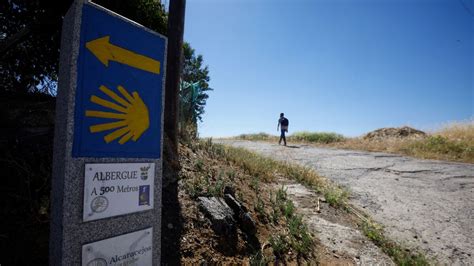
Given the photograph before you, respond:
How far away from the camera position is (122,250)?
2250 mm

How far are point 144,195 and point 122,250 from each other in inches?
17.9

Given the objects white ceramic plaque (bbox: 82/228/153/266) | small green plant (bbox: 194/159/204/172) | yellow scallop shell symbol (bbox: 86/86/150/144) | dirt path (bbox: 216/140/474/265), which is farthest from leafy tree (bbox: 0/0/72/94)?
dirt path (bbox: 216/140/474/265)

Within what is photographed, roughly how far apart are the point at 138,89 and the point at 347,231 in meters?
4.19

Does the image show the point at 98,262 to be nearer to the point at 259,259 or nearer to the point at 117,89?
the point at 117,89

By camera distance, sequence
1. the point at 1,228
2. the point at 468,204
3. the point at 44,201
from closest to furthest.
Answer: the point at 1,228
the point at 44,201
the point at 468,204

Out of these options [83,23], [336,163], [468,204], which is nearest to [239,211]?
[83,23]

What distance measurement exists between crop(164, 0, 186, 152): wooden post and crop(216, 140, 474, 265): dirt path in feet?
13.8

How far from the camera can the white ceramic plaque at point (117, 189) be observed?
207 centimetres

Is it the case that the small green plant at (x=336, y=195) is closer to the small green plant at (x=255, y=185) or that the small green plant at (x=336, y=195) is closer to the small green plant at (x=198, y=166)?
the small green plant at (x=255, y=185)

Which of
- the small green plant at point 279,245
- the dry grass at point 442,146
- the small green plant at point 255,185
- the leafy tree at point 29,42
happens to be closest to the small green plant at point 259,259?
the small green plant at point 279,245

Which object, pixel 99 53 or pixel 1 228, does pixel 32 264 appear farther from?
pixel 99 53

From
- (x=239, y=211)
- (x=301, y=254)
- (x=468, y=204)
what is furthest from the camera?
(x=468, y=204)

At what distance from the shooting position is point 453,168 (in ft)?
29.5

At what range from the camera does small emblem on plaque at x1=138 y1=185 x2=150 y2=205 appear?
2.42 m
